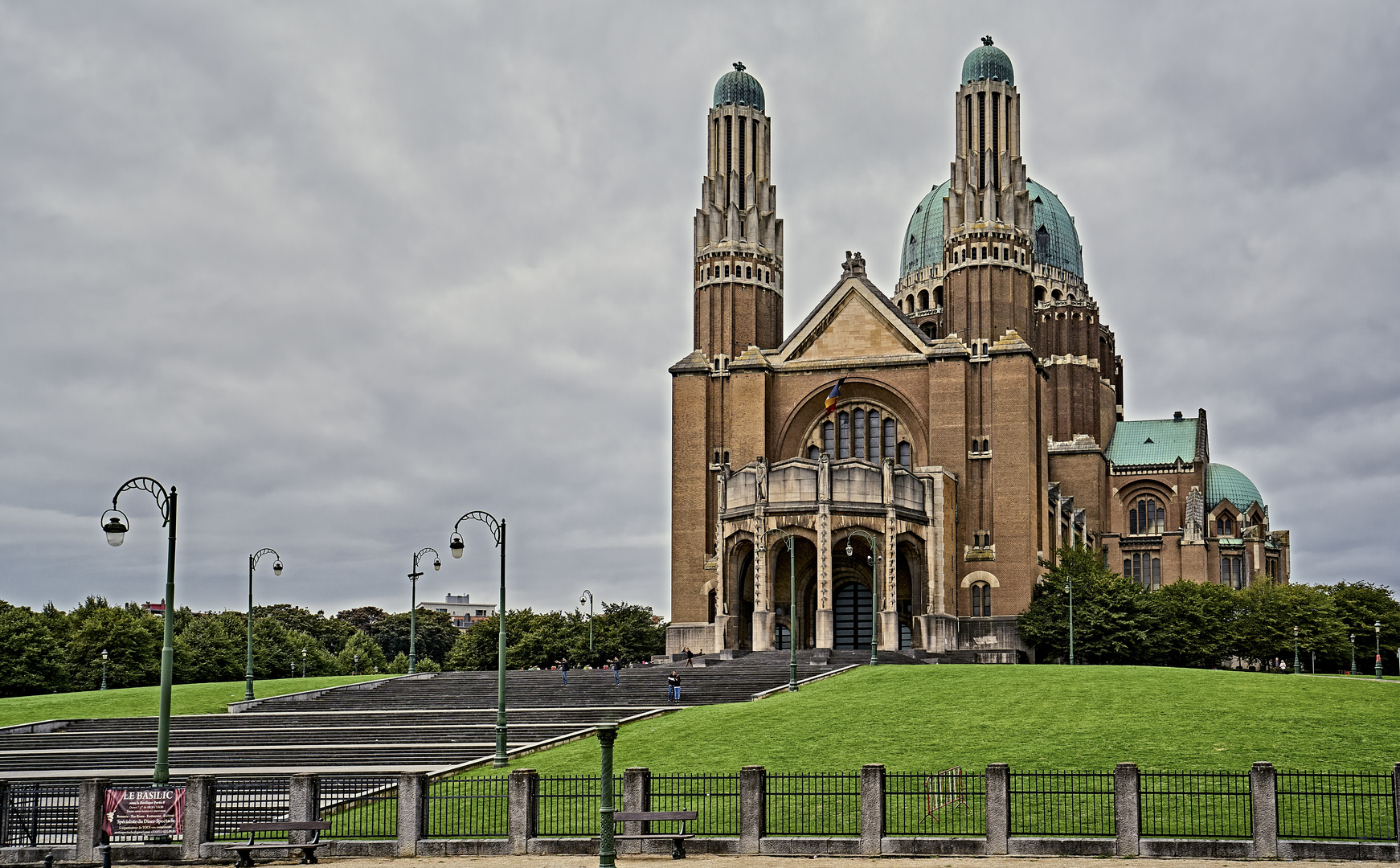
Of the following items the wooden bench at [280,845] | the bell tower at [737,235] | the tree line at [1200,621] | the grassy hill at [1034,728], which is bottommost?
the wooden bench at [280,845]

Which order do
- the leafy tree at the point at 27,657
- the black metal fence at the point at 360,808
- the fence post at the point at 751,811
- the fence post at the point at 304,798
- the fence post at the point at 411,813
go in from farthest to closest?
the leafy tree at the point at 27,657, the black metal fence at the point at 360,808, the fence post at the point at 304,798, the fence post at the point at 411,813, the fence post at the point at 751,811

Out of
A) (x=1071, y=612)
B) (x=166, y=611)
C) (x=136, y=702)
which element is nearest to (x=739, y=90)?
(x=1071, y=612)

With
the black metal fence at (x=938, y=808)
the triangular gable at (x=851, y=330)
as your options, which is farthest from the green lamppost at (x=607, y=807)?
the triangular gable at (x=851, y=330)

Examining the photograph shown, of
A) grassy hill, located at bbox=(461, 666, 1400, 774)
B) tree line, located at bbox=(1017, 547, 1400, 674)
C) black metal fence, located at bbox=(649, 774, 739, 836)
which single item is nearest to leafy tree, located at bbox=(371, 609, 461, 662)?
tree line, located at bbox=(1017, 547, 1400, 674)

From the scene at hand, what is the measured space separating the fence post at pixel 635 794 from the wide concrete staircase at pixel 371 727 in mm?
9815

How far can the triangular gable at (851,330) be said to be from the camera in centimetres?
7488

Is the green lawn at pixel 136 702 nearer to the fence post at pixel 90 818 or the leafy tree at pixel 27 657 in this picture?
the leafy tree at pixel 27 657

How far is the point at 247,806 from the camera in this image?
26.2m

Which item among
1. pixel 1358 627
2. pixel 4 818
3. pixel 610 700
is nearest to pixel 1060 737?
pixel 610 700

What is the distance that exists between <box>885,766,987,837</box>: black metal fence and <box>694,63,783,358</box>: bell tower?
51343 millimetres

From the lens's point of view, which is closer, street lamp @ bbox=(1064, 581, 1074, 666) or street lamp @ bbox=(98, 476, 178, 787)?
street lamp @ bbox=(98, 476, 178, 787)

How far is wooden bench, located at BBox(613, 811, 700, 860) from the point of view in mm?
23531

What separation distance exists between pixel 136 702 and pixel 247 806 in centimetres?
3012

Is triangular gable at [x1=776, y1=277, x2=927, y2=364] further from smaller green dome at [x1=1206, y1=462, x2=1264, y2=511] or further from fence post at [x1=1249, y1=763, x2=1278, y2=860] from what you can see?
fence post at [x1=1249, y1=763, x2=1278, y2=860]
